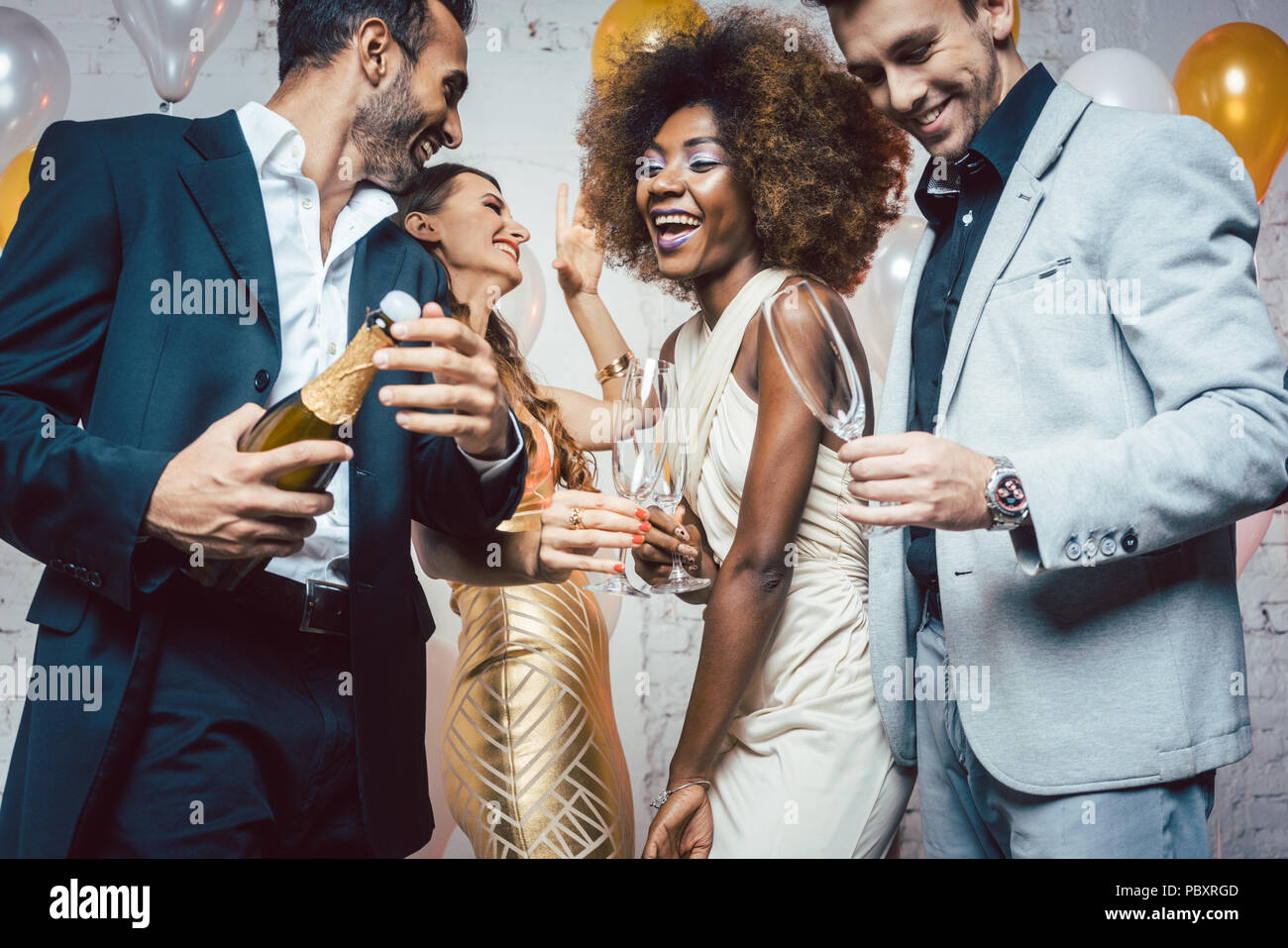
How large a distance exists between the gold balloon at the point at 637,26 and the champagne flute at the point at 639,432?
3.51ft

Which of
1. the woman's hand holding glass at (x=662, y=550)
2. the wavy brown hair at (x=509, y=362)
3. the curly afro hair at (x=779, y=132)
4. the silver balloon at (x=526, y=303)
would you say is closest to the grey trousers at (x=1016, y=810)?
the woman's hand holding glass at (x=662, y=550)

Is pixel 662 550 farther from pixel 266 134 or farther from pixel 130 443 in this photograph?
pixel 266 134

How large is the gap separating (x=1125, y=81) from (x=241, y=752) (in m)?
2.41

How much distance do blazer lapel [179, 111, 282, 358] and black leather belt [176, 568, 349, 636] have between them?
37 cm

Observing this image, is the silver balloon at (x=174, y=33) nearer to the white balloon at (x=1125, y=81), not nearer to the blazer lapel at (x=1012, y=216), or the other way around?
the blazer lapel at (x=1012, y=216)

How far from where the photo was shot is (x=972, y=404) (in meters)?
1.62

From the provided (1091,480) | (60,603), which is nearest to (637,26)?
(1091,480)

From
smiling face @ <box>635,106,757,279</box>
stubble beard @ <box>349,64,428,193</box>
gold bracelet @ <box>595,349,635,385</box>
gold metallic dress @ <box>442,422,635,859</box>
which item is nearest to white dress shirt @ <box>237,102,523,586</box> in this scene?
stubble beard @ <box>349,64,428,193</box>

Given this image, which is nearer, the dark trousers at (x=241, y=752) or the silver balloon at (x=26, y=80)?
the dark trousers at (x=241, y=752)

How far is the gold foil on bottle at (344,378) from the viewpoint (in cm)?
132
